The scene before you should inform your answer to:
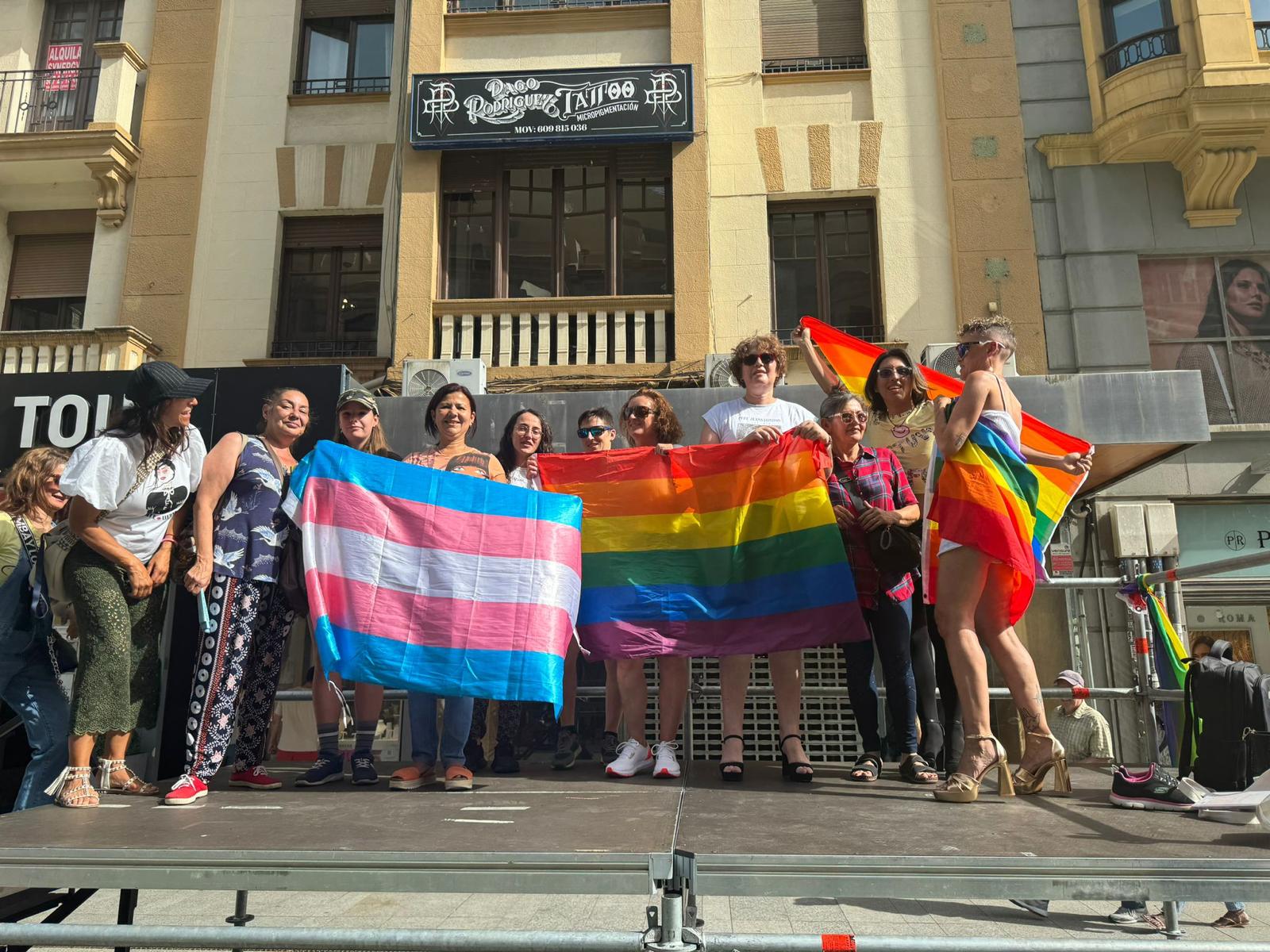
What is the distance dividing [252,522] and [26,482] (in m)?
1.75

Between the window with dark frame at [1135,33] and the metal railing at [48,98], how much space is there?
1346cm

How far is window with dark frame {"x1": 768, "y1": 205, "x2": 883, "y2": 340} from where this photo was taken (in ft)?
38.1

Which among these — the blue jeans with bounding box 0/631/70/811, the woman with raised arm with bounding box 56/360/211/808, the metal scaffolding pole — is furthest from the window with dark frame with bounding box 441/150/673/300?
the metal scaffolding pole

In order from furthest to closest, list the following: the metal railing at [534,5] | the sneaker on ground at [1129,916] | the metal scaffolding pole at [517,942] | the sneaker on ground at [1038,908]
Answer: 1. the metal railing at [534,5]
2. the sneaker on ground at [1038,908]
3. the sneaker on ground at [1129,916]
4. the metal scaffolding pole at [517,942]

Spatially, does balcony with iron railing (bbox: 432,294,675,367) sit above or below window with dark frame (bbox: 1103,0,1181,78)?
below

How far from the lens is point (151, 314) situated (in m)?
12.0

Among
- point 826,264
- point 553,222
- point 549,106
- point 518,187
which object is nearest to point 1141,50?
point 826,264

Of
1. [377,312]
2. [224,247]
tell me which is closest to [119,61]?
[224,247]

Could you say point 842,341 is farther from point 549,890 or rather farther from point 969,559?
point 549,890

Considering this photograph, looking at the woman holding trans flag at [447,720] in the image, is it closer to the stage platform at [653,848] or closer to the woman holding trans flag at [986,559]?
the stage platform at [653,848]

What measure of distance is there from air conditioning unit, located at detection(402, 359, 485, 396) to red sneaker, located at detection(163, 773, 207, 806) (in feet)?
21.7

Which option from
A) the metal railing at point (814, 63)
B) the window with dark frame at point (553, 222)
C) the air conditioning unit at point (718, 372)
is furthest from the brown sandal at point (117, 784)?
the metal railing at point (814, 63)

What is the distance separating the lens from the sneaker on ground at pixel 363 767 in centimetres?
410

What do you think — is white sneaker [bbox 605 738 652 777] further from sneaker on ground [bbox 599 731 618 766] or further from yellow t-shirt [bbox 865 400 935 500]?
yellow t-shirt [bbox 865 400 935 500]
